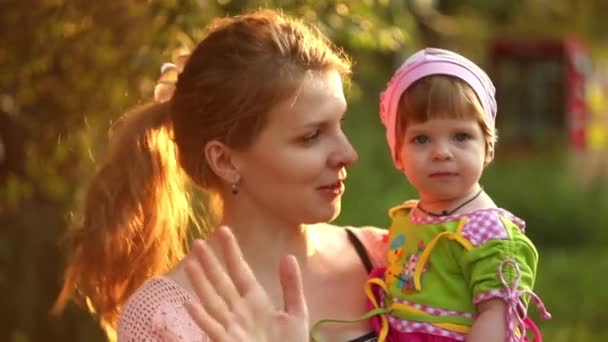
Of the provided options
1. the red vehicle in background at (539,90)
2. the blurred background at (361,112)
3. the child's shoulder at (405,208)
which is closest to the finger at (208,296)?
the child's shoulder at (405,208)

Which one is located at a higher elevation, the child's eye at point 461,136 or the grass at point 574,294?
the child's eye at point 461,136

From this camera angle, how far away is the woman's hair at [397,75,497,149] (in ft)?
8.90

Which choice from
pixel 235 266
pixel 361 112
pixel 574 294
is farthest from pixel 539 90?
pixel 235 266

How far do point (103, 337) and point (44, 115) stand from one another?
1.10m

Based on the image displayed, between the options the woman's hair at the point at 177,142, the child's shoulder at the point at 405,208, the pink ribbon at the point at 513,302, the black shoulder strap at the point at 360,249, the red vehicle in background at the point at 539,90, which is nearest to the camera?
the pink ribbon at the point at 513,302

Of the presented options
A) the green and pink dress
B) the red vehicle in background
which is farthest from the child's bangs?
the red vehicle in background

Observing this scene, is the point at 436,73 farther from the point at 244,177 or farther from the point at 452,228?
the point at 244,177

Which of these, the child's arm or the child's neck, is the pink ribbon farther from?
the child's neck

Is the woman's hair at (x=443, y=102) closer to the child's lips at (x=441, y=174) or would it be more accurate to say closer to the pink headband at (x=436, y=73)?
the pink headband at (x=436, y=73)

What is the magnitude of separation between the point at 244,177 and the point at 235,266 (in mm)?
687

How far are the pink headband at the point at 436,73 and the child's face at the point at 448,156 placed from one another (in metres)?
0.08

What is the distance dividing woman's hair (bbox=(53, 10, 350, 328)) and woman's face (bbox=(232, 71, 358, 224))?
31 mm

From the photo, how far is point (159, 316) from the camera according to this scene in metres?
2.75

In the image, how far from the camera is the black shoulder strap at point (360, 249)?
3082mm
